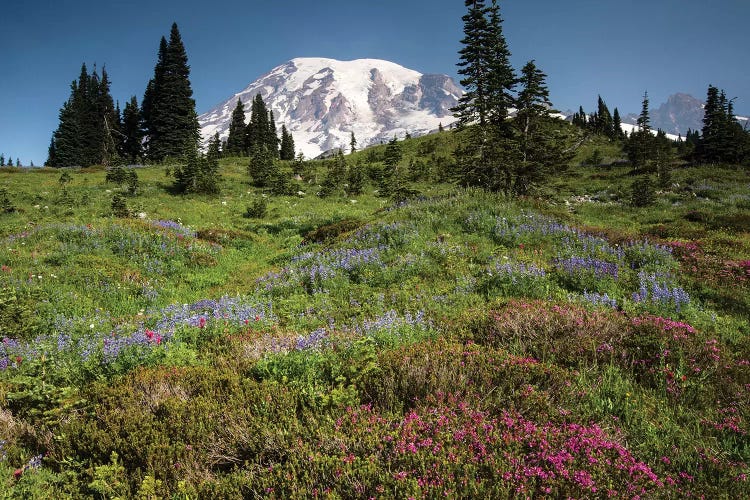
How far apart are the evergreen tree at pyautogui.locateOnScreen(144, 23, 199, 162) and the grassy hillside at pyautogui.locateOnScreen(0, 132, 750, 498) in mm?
54218

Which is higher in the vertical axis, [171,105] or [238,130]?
[238,130]

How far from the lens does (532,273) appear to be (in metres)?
7.77

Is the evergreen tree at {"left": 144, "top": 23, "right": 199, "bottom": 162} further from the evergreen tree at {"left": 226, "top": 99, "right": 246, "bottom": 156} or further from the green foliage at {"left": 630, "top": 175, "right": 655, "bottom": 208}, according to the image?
the green foliage at {"left": 630, "top": 175, "right": 655, "bottom": 208}

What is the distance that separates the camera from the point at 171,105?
57656 mm

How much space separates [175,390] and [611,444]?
4381 mm

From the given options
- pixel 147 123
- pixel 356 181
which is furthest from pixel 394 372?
pixel 147 123

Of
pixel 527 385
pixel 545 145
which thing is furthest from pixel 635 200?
pixel 527 385

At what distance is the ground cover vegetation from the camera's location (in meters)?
2.96

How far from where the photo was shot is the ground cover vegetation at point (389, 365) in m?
2.96

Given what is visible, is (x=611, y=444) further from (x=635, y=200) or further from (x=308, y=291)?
(x=635, y=200)

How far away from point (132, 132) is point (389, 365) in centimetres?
8527

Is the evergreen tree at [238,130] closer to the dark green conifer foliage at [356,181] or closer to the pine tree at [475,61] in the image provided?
the dark green conifer foliage at [356,181]

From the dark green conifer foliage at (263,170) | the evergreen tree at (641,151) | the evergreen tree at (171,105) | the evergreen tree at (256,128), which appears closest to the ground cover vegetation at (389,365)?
the dark green conifer foliage at (263,170)

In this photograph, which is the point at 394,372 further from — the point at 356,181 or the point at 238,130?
the point at 238,130
